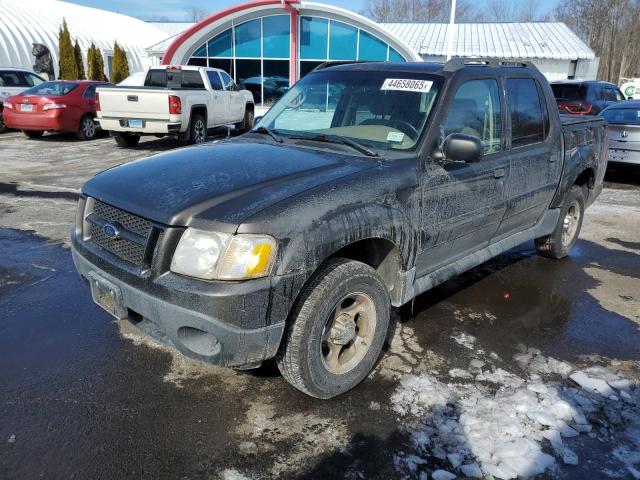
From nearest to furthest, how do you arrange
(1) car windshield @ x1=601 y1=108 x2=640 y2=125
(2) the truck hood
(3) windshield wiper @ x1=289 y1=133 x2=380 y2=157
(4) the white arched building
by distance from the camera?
(2) the truck hood
(3) windshield wiper @ x1=289 y1=133 x2=380 y2=157
(1) car windshield @ x1=601 y1=108 x2=640 y2=125
(4) the white arched building

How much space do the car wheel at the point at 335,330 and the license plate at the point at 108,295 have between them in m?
0.91

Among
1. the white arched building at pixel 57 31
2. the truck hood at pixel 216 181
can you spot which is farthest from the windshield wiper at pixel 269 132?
the white arched building at pixel 57 31

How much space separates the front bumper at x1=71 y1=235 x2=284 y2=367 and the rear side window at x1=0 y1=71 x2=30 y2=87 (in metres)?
16.4

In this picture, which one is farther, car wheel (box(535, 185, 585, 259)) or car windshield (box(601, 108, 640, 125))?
car windshield (box(601, 108, 640, 125))

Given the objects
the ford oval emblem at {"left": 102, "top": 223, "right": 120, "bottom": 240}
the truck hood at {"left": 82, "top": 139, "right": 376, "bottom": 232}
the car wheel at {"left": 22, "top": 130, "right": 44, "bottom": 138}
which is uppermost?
the truck hood at {"left": 82, "top": 139, "right": 376, "bottom": 232}

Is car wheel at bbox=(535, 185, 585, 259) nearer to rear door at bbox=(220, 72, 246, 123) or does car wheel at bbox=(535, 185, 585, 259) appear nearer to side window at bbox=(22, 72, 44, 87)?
rear door at bbox=(220, 72, 246, 123)

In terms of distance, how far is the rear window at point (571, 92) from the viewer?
14812mm

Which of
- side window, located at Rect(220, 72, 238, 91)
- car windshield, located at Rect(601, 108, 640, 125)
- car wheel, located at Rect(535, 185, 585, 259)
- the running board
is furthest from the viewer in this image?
side window, located at Rect(220, 72, 238, 91)

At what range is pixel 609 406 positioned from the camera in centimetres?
317

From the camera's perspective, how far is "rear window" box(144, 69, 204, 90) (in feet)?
48.3

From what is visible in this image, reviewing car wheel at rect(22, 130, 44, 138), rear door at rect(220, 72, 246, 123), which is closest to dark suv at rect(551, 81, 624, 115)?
rear door at rect(220, 72, 246, 123)

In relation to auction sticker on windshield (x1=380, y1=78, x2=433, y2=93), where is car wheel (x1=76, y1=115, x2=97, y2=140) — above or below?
below

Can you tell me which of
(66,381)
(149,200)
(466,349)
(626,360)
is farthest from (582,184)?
(66,381)

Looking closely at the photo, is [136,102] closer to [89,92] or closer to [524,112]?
[89,92]
